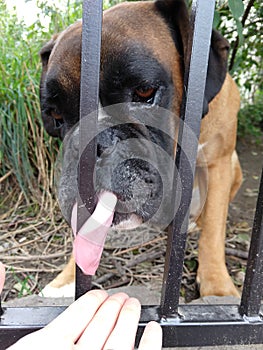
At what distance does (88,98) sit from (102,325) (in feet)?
1.49

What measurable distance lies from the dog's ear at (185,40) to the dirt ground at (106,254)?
643 millimetres

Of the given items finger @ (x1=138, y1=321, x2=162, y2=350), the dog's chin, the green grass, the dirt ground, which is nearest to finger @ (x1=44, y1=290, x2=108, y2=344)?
finger @ (x1=138, y1=321, x2=162, y2=350)

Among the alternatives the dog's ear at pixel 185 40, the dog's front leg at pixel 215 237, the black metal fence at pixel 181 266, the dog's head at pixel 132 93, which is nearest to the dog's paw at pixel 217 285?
the dog's front leg at pixel 215 237

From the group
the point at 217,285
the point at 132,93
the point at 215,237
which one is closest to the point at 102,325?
the point at 132,93

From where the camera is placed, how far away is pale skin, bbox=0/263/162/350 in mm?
775

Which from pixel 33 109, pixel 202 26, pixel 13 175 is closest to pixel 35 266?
pixel 13 175

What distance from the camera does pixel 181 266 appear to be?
93 centimetres

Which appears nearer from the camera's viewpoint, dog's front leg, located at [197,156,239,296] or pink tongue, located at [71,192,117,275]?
pink tongue, located at [71,192,117,275]

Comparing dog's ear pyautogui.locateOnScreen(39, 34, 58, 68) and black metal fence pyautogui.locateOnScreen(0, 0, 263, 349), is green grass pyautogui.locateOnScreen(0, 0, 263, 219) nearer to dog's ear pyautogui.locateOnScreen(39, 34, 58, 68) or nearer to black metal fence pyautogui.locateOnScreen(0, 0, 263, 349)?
dog's ear pyautogui.locateOnScreen(39, 34, 58, 68)

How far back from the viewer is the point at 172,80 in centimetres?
134

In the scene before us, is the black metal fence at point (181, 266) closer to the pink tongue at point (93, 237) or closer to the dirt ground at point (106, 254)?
the pink tongue at point (93, 237)

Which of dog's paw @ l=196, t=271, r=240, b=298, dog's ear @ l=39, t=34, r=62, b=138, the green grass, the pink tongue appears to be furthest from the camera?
the green grass

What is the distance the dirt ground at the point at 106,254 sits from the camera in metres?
1.71

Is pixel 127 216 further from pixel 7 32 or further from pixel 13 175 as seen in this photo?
pixel 7 32
